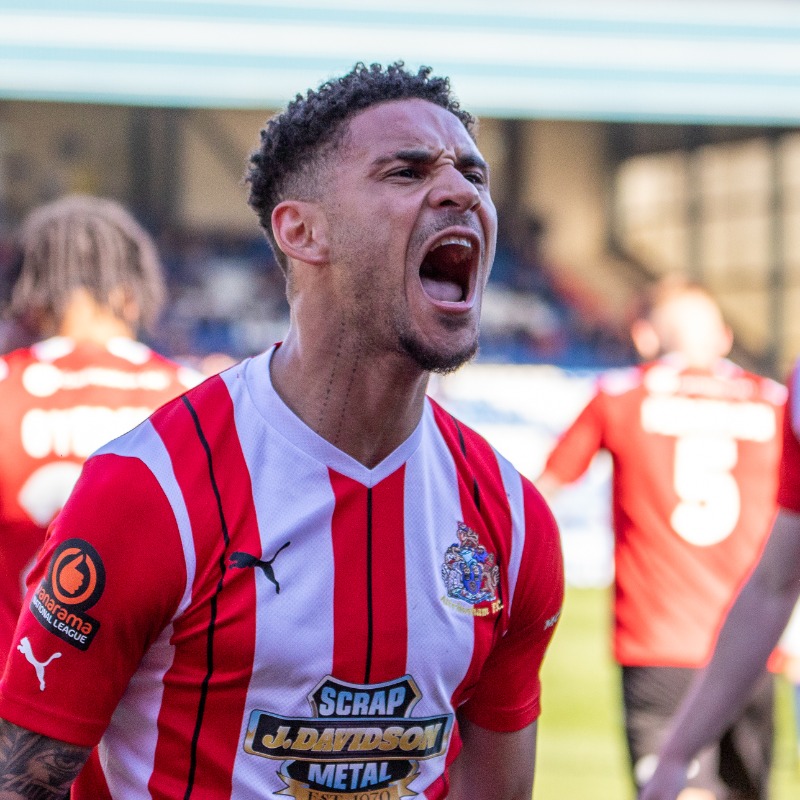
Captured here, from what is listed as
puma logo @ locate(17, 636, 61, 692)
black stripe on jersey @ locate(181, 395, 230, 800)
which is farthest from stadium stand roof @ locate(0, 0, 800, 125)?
puma logo @ locate(17, 636, 61, 692)

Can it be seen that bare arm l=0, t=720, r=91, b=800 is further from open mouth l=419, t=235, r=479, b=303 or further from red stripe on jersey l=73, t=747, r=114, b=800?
open mouth l=419, t=235, r=479, b=303

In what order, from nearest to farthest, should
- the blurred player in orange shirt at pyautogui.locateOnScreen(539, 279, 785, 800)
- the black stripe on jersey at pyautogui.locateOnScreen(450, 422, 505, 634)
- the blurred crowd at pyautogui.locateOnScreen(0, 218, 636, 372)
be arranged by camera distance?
the black stripe on jersey at pyautogui.locateOnScreen(450, 422, 505, 634)
the blurred player in orange shirt at pyautogui.locateOnScreen(539, 279, 785, 800)
the blurred crowd at pyautogui.locateOnScreen(0, 218, 636, 372)

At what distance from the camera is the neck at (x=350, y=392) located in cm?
204

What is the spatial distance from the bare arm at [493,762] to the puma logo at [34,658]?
2.63ft

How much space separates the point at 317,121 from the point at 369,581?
2.69ft

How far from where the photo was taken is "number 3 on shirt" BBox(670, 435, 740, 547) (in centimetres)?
478

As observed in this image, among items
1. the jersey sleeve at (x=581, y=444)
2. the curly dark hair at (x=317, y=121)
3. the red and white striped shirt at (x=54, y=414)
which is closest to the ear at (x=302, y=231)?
the curly dark hair at (x=317, y=121)

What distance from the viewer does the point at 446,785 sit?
2094 millimetres

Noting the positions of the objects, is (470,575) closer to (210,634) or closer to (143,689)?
(210,634)

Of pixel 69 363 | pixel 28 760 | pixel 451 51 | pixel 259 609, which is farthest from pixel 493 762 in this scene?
pixel 451 51

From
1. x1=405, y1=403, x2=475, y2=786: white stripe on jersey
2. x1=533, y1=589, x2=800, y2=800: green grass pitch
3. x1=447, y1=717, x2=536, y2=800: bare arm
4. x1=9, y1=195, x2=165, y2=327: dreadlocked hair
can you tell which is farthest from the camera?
x1=533, y1=589, x2=800, y2=800: green grass pitch

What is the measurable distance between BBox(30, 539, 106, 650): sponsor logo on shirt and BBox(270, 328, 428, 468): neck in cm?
45

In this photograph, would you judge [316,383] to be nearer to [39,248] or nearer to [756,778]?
[39,248]

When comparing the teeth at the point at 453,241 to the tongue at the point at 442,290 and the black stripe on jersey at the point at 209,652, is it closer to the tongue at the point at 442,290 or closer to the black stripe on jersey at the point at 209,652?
the tongue at the point at 442,290
